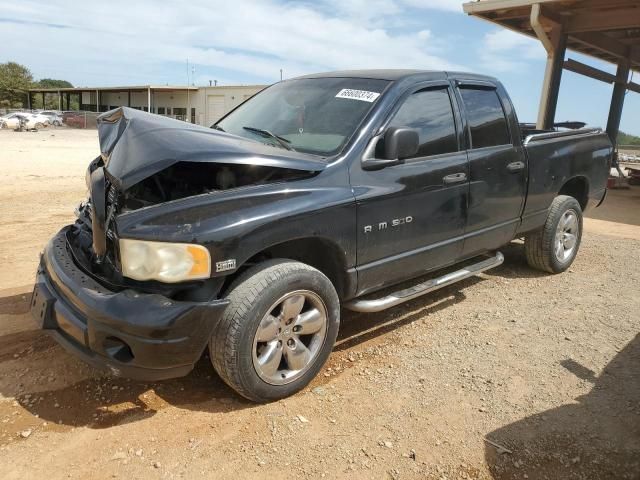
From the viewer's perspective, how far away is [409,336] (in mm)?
3840

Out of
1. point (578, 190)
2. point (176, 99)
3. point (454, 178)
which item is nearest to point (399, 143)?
point (454, 178)

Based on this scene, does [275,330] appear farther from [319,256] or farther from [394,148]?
[394,148]

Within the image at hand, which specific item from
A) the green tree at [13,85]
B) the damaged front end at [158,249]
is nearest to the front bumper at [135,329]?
the damaged front end at [158,249]

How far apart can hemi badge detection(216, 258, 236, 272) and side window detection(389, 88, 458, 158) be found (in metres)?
1.50

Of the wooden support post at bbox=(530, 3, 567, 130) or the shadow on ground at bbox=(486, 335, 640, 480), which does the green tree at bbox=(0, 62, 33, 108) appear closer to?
the wooden support post at bbox=(530, 3, 567, 130)

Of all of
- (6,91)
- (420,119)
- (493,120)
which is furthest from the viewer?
(6,91)

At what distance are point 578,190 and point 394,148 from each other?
11.1 feet

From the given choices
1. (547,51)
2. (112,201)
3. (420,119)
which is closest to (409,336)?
(420,119)

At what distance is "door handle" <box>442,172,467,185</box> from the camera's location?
3703 mm

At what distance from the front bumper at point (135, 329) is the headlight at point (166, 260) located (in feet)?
0.37

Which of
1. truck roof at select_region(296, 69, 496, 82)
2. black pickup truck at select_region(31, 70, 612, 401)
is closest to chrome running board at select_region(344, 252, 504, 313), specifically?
black pickup truck at select_region(31, 70, 612, 401)

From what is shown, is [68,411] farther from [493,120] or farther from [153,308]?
[493,120]

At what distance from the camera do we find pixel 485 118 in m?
4.23

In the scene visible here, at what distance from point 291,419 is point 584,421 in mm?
1616
